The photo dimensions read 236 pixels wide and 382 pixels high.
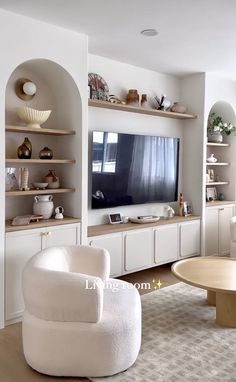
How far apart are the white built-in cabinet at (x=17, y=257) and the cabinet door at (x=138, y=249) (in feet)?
3.69

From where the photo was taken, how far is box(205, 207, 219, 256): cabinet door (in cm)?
527

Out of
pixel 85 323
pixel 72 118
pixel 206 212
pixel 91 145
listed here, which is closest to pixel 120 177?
pixel 91 145

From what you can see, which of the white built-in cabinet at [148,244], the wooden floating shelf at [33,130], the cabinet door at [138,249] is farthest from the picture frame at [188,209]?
the wooden floating shelf at [33,130]

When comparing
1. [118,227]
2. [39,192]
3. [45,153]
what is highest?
[45,153]

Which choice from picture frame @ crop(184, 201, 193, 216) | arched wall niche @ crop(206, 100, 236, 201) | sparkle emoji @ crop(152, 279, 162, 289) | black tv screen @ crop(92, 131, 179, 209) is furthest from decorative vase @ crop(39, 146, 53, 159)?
arched wall niche @ crop(206, 100, 236, 201)

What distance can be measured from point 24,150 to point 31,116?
315mm

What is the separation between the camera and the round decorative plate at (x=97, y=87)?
4117mm

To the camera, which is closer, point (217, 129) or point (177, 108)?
point (177, 108)

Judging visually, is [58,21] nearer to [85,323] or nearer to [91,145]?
[91,145]

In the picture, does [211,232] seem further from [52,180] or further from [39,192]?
[39,192]

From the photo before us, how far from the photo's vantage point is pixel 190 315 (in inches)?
136

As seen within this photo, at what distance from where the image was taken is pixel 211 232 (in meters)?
5.33

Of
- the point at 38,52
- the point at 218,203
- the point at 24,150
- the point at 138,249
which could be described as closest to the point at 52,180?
the point at 24,150

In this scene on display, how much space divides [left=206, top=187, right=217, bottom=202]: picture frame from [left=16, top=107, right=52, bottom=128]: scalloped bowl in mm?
3037
